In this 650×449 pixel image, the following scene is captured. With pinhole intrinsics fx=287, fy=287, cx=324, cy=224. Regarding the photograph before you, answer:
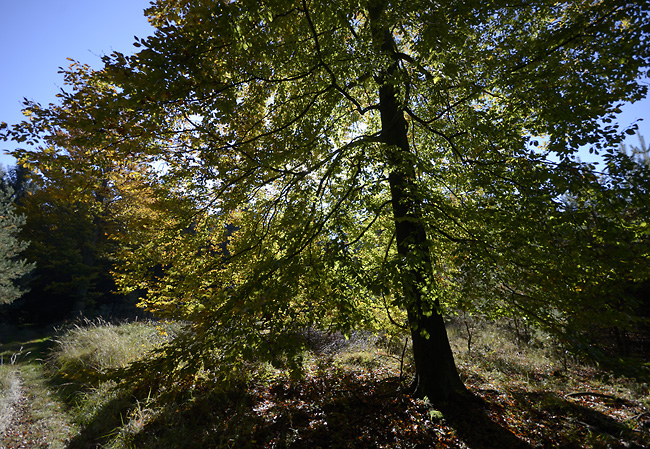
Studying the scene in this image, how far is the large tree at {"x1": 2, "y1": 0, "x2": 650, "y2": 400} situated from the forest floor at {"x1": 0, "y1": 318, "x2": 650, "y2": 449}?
0.84m

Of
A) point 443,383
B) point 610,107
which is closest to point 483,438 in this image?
point 443,383

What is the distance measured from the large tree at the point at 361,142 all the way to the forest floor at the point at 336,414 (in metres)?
0.84

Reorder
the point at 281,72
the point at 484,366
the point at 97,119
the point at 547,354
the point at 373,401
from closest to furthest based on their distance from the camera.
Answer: the point at 97,119
the point at 281,72
the point at 373,401
the point at 484,366
the point at 547,354

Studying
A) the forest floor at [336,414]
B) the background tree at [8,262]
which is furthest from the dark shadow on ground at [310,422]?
the background tree at [8,262]

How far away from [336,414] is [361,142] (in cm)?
450

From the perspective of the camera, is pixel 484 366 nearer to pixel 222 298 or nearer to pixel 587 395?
pixel 587 395

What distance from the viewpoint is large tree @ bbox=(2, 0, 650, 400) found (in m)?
3.01

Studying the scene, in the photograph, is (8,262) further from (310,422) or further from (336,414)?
(336,414)

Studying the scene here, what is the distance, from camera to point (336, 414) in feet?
15.9

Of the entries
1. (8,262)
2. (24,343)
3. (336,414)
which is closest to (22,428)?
(336,414)

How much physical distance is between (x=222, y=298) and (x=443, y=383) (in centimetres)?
392

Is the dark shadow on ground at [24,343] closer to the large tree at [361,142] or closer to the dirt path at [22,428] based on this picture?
the dirt path at [22,428]

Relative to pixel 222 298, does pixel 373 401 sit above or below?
below

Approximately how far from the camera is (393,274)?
3074mm
